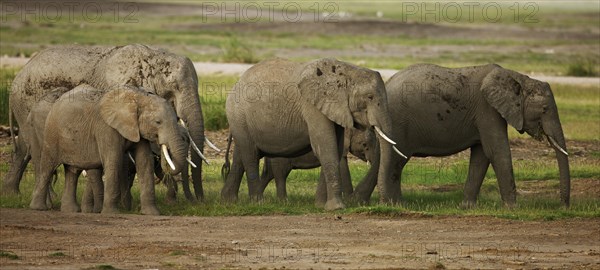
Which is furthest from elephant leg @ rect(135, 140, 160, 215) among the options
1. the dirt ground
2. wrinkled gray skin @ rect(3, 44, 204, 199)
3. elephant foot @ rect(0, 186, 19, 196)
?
elephant foot @ rect(0, 186, 19, 196)

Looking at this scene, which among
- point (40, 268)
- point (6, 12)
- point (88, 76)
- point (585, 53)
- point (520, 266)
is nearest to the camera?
point (40, 268)

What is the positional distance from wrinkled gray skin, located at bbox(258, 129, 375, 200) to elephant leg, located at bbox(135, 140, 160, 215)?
256 cm

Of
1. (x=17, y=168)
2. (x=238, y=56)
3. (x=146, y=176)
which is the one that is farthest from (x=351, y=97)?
(x=238, y=56)

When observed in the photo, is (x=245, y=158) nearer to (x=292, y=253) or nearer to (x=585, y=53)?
(x=292, y=253)

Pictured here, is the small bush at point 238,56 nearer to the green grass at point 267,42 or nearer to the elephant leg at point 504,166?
the green grass at point 267,42

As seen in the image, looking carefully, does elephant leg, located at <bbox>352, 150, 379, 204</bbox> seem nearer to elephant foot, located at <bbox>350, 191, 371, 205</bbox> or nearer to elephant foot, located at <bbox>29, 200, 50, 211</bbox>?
elephant foot, located at <bbox>350, 191, 371, 205</bbox>

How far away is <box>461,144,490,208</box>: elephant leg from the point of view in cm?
2000

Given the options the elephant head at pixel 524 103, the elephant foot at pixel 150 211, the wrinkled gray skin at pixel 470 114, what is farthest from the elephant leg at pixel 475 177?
the elephant foot at pixel 150 211

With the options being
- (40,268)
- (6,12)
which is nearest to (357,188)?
(40,268)

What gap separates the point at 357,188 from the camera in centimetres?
2019

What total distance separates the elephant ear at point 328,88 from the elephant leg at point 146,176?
2287 millimetres

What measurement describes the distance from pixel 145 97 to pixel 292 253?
366 centimetres

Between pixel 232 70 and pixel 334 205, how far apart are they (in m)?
21.0

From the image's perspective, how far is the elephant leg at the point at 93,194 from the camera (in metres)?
18.3
